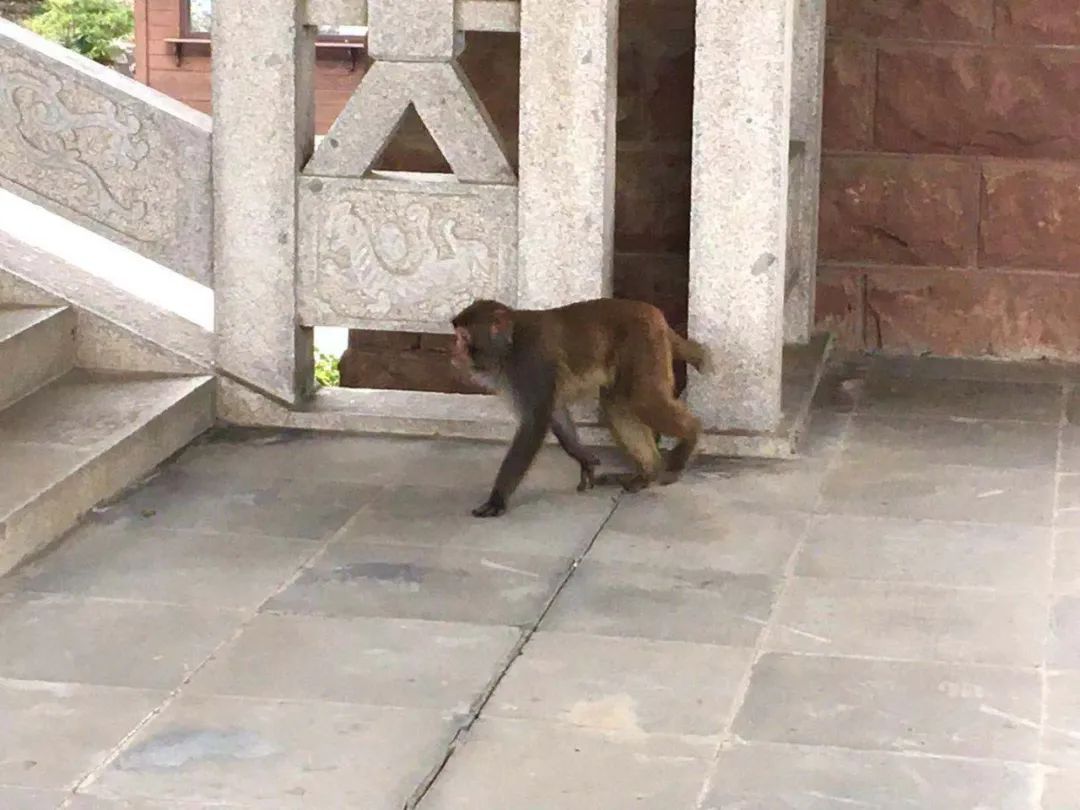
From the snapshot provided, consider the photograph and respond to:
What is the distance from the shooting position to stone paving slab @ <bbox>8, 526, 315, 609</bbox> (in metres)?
4.84

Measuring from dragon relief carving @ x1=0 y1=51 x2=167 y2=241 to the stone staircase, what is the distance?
15.4 inches

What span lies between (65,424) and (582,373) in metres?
1.62

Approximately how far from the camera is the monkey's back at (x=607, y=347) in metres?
5.67

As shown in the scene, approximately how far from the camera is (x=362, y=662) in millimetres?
4355

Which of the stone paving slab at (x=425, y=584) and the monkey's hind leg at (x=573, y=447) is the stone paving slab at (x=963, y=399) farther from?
the stone paving slab at (x=425, y=584)

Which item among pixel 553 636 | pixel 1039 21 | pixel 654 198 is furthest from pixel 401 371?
pixel 553 636

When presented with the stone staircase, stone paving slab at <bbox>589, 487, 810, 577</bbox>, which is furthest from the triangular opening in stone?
stone paving slab at <bbox>589, 487, 810, 577</bbox>

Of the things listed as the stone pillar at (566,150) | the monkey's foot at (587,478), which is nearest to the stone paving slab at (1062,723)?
the monkey's foot at (587,478)

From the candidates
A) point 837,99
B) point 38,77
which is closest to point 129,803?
point 38,77

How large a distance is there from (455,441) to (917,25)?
2.55 meters

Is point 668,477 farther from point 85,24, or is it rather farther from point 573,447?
point 85,24

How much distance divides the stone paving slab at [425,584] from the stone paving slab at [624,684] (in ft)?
0.87

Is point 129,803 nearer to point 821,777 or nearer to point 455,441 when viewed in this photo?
point 821,777

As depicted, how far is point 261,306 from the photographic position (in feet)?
21.2
